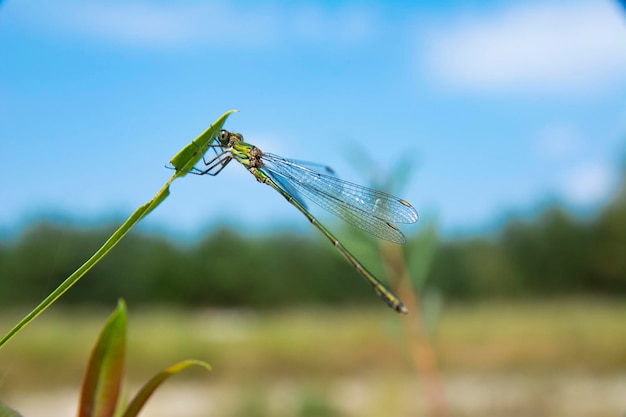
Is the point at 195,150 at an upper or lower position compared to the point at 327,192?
lower

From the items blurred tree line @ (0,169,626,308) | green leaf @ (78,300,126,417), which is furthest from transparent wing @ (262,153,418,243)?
blurred tree line @ (0,169,626,308)

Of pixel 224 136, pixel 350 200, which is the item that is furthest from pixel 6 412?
pixel 350 200

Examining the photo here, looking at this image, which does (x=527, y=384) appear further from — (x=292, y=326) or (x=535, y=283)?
(x=292, y=326)

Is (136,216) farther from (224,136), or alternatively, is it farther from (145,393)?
(224,136)

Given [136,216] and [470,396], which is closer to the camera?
[136,216]

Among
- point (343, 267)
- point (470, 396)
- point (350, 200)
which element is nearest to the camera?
point (350, 200)

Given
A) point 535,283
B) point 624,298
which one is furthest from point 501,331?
point 624,298
